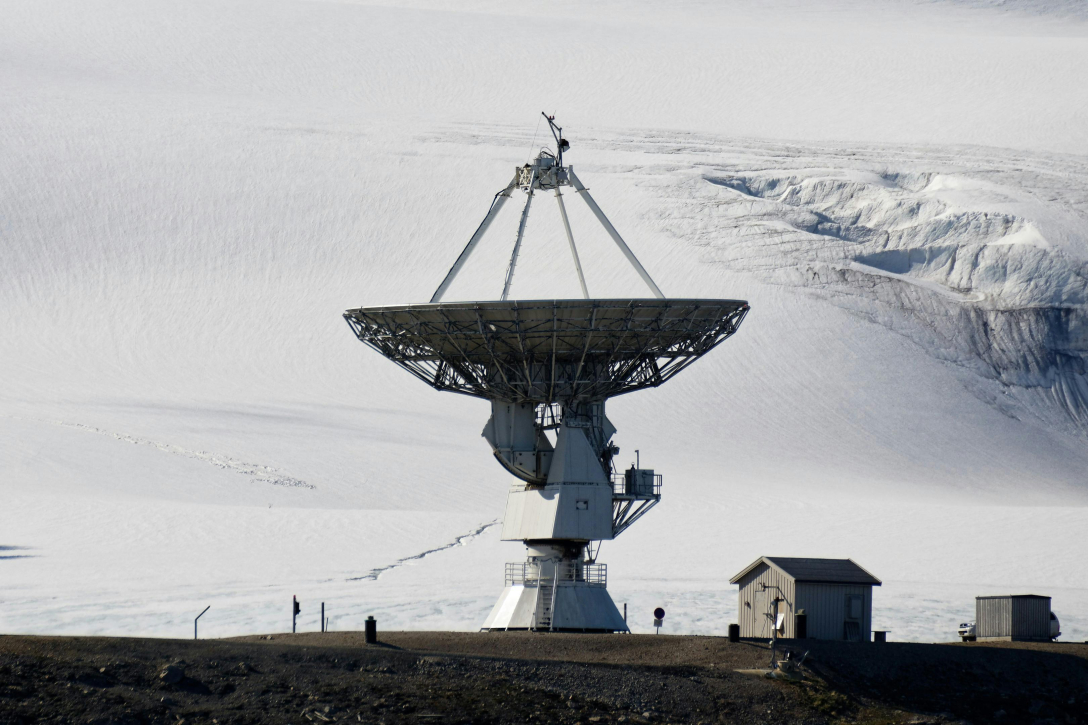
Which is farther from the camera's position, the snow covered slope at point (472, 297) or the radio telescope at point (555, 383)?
the snow covered slope at point (472, 297)

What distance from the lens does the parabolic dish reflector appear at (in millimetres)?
30031

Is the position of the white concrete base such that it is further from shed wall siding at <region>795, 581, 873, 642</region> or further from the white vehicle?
the white vehicle

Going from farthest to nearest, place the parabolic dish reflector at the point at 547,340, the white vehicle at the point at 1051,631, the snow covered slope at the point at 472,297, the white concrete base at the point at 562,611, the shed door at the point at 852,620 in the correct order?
the snow covered slope at the point at 472,297, the white vehicle at the point at 1051,631, the shed door at the point at 852,620, the white concrete base at the point at 562,611, the parabolic dish reflector at the point at 547,340

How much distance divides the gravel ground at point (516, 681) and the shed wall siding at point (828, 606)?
236cm

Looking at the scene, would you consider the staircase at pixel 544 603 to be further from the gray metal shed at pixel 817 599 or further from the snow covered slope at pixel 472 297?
the snow covered slope at pixel 472 297

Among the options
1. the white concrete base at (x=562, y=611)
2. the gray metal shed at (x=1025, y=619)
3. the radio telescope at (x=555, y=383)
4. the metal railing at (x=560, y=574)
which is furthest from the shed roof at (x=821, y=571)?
the metal railing at (x=560, y=574)

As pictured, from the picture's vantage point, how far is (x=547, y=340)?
101 ft

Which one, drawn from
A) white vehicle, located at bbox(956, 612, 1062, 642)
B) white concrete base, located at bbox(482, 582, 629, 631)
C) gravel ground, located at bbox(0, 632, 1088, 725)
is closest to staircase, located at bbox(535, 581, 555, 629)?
white concrete base, located at bbox(482, 582, 629, 631)

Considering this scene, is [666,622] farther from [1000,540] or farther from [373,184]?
[373,184]

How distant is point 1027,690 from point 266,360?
5981 centimetres

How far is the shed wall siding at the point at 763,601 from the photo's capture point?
31894 millimetres

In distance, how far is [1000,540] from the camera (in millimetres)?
55344

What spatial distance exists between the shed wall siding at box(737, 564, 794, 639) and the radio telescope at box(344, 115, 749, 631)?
10.0ft

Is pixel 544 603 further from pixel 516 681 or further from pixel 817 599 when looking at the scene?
pixel 516 681
